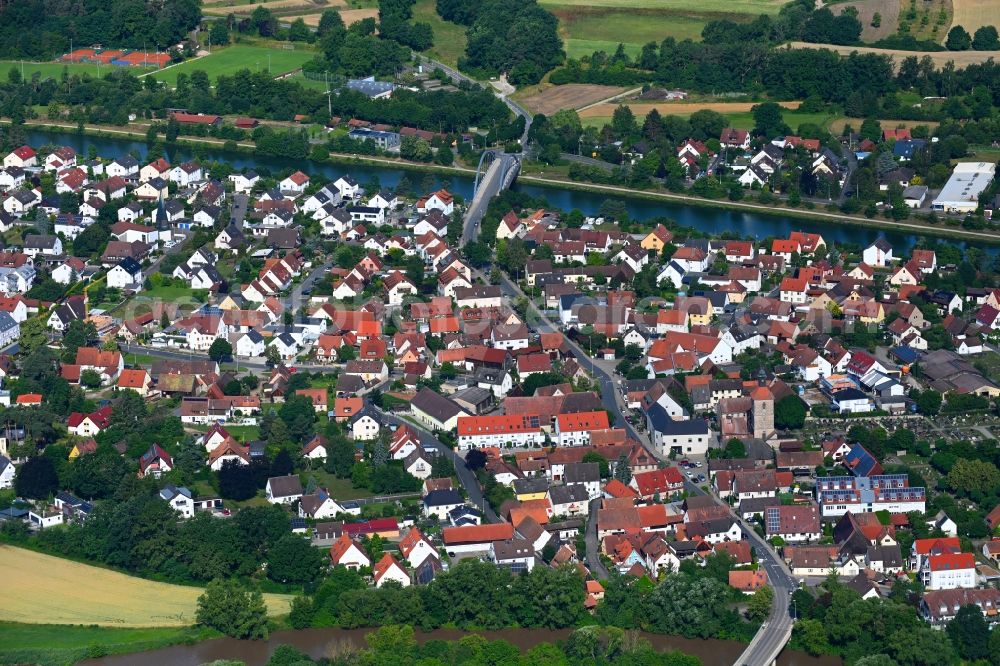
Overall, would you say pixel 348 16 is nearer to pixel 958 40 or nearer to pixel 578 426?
pixel 958 40

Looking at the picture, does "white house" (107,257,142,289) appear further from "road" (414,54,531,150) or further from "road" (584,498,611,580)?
"road" (414,54,531,150)

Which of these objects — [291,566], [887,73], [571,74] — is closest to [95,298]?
[291,566]

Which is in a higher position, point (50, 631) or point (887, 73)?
point (887, 73)

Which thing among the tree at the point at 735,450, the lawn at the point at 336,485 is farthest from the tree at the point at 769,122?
the lawn at the point at 336,485

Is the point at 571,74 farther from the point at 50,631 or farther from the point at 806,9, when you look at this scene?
the point at 50,631

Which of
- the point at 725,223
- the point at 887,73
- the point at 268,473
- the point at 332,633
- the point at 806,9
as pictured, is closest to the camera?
the point at 332,633

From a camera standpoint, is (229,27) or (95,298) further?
(229,27)

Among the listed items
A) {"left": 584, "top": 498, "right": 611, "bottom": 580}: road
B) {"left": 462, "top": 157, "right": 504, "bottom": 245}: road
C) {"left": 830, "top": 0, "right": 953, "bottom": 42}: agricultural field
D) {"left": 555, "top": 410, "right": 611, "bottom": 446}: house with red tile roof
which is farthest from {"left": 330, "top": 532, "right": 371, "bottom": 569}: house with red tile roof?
{"left": 830, "top": 0, "right": 953, "bottom": 42}: agricultural field

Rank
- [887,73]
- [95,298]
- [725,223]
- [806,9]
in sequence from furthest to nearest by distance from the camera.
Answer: [806,9] → [887,73] → [725,223] → [95,298]
